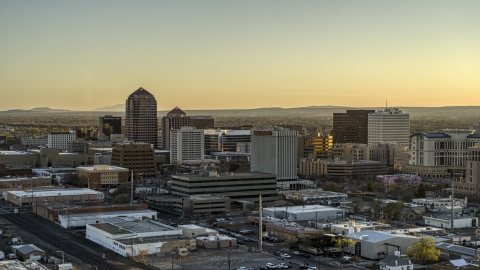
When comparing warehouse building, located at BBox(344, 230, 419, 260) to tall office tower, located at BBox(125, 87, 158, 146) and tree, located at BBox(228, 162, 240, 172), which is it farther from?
tall office tower, located at BBox(125, 87, 158, 146)

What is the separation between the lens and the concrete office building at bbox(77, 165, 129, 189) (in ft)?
182

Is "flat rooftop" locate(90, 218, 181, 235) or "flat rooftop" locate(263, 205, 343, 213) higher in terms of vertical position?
"flat rooftop" locate(90, 218, 181, 235)

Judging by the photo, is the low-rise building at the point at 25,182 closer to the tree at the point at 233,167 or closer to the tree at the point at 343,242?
the tree at the point at 233,167

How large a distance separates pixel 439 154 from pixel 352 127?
95.2 feet

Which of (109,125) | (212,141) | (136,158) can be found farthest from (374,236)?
(109,125)

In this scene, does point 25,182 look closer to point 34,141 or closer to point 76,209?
point 76,209

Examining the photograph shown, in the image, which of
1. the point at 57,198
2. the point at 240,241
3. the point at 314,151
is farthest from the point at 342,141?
the point at 240,241

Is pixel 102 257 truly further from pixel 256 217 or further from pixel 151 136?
pixel 151 136

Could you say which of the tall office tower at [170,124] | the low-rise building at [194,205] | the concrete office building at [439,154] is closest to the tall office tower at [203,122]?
the tall office tower at [170,124]

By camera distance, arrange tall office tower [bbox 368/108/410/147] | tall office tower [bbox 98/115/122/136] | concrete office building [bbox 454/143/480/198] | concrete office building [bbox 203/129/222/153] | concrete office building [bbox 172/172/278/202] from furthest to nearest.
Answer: tall office tower [bbox 98/115/122/136]
concrete office building [bbox 203/129/222/153]
tall office tower [bbox 368/108/410/147]
concrete office building [bbox 454/143/480/198]
concrete office building [bbox 172/172/278/202]

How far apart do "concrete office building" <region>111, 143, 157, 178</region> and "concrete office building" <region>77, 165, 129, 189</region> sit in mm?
6017

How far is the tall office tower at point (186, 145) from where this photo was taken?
77.8 metres

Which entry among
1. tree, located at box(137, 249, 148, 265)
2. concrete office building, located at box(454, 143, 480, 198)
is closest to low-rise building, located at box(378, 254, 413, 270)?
tree, located at box(137, 249, 148, 265)

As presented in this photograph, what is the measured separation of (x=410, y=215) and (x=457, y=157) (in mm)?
29825
